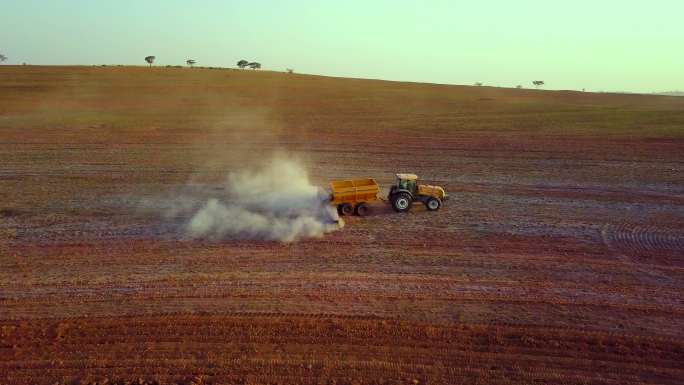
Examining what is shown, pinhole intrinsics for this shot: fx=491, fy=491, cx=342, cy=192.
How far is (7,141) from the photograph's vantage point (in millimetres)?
30969

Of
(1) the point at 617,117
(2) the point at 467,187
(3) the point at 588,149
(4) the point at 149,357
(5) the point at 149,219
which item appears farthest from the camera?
(1) the point at 617,117

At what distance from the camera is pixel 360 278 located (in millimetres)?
12289

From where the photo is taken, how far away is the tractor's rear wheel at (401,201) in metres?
17.4

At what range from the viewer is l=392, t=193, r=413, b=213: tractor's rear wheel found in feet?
57.2

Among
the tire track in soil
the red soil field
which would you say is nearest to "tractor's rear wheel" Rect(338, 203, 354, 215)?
the red soil field

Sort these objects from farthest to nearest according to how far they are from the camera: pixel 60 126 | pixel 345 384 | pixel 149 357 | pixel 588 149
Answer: pixel 60 126 < pixel 588 149 < pixel 149 357 < pixel 345 384

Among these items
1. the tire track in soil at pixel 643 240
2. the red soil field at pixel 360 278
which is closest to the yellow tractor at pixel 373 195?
the red soil field at pixel 360 278

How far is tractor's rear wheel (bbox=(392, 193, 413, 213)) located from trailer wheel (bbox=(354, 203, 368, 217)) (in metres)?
1.09

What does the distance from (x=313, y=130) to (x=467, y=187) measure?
705 inches

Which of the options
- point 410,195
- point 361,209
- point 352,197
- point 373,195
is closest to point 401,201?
point 410,195

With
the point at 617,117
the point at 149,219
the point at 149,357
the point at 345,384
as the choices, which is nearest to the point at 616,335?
the point at 345,384

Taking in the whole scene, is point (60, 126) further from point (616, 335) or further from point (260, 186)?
point (616, 335)

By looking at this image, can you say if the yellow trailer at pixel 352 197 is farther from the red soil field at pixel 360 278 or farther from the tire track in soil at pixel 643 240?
the tire track in soil at pixel 643 240

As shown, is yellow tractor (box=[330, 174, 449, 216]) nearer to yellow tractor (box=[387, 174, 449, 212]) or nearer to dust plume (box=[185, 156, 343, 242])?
yellow tractor (box=[387, 174, 449, 212])
